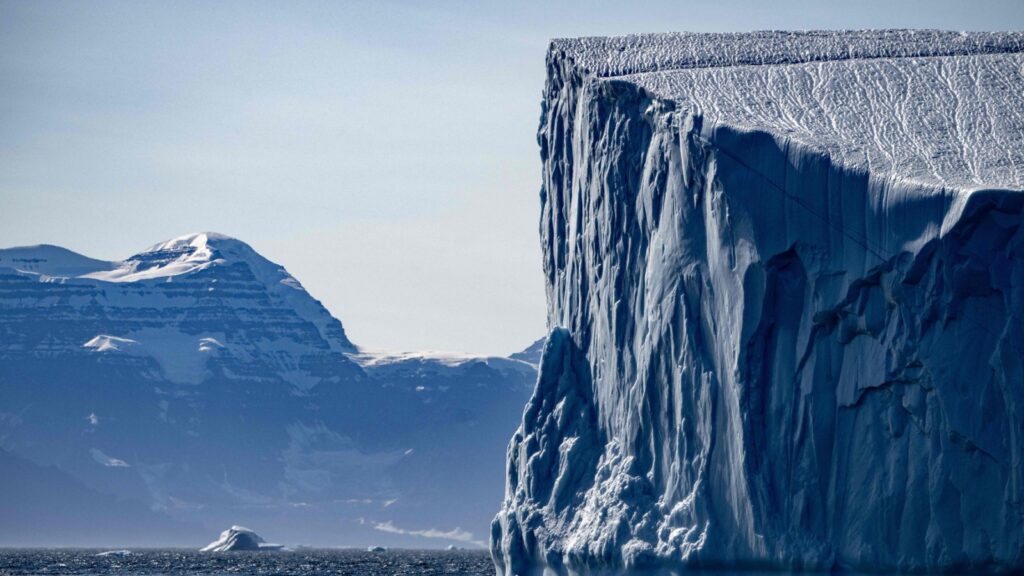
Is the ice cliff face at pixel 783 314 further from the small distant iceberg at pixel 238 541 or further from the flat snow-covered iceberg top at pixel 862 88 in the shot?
the small distant iceberg at pixel 238 541

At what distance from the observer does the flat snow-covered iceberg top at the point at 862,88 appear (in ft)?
94.5

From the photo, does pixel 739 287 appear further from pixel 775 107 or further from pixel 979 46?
pixel 979 46

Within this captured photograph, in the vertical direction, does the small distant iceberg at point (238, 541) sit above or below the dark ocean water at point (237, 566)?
above

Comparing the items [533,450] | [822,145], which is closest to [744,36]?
[822,145]

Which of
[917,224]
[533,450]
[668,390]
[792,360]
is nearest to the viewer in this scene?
[917,224]

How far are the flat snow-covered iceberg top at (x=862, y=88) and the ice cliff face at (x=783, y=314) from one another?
69 millimetres

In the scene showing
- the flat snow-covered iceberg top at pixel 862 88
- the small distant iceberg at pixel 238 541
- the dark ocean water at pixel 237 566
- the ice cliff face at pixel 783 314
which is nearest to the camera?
the ice cliff face at pixel 783 314

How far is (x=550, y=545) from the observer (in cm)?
3312

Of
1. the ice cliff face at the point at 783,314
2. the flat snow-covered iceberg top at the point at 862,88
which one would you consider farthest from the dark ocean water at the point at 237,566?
the flat snow-covered iceberg top at the point at 862,88

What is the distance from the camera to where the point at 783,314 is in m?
29.1

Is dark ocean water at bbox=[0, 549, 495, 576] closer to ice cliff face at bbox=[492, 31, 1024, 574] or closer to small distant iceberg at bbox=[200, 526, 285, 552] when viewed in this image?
small distant iceberg at bbox=[200, 526, 285, 552]

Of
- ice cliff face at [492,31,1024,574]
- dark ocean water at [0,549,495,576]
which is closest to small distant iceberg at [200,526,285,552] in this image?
dark ocean water at [0,549,495,576]

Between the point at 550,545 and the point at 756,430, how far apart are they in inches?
228

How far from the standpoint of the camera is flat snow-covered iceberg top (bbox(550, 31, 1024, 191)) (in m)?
28.8
